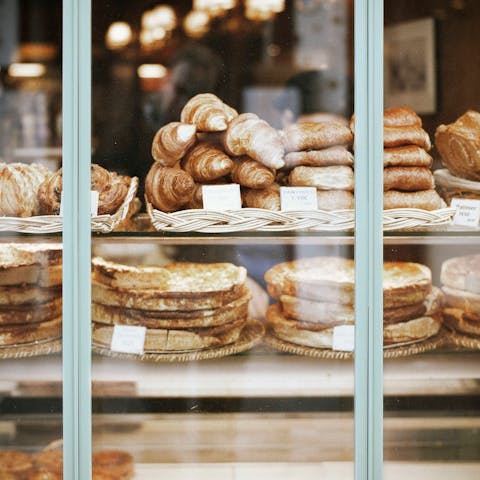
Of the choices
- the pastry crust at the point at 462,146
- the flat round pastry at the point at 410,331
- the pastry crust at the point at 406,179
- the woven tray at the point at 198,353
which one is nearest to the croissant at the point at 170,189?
the woven tray at the point at 198,353

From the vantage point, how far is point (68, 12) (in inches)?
67.4

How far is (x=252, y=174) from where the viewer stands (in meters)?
1.98

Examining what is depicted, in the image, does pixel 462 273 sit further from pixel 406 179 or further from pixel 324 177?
pixel 324 177

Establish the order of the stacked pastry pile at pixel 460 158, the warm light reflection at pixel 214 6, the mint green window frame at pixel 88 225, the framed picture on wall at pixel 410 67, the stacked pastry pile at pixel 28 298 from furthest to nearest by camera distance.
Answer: the warm light reflection at pixel 214 6 → the framed picture on wall at pixel 410 67 → the stacked pastry pile at pixel 460 158 → the stacked pastry pile at pixel 28 298 → the mint green window frame at pixel 88 225

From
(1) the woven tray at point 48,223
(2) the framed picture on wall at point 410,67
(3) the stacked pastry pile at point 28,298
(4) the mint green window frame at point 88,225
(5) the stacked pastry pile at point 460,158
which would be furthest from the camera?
(2) the framed picture on wall at point 410,67

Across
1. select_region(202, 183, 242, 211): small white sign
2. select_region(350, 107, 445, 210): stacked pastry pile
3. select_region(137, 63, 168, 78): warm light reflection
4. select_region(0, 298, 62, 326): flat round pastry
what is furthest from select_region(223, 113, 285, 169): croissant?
select_region(0, 298, 62, 326): flat round pastry

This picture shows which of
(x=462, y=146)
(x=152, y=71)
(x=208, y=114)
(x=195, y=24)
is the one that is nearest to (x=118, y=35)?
(x=152, y=71)

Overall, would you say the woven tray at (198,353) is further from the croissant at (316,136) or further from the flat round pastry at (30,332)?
the croissant at (316,136)

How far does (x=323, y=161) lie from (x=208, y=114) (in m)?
0.39

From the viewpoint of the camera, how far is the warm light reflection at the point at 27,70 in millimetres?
2342

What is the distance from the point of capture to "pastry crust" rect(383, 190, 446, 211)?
197 centimetres

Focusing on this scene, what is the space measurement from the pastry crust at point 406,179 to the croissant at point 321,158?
0.40 ft

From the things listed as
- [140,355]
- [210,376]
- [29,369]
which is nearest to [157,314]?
[140,355]

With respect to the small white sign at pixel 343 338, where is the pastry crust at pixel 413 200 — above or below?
above
